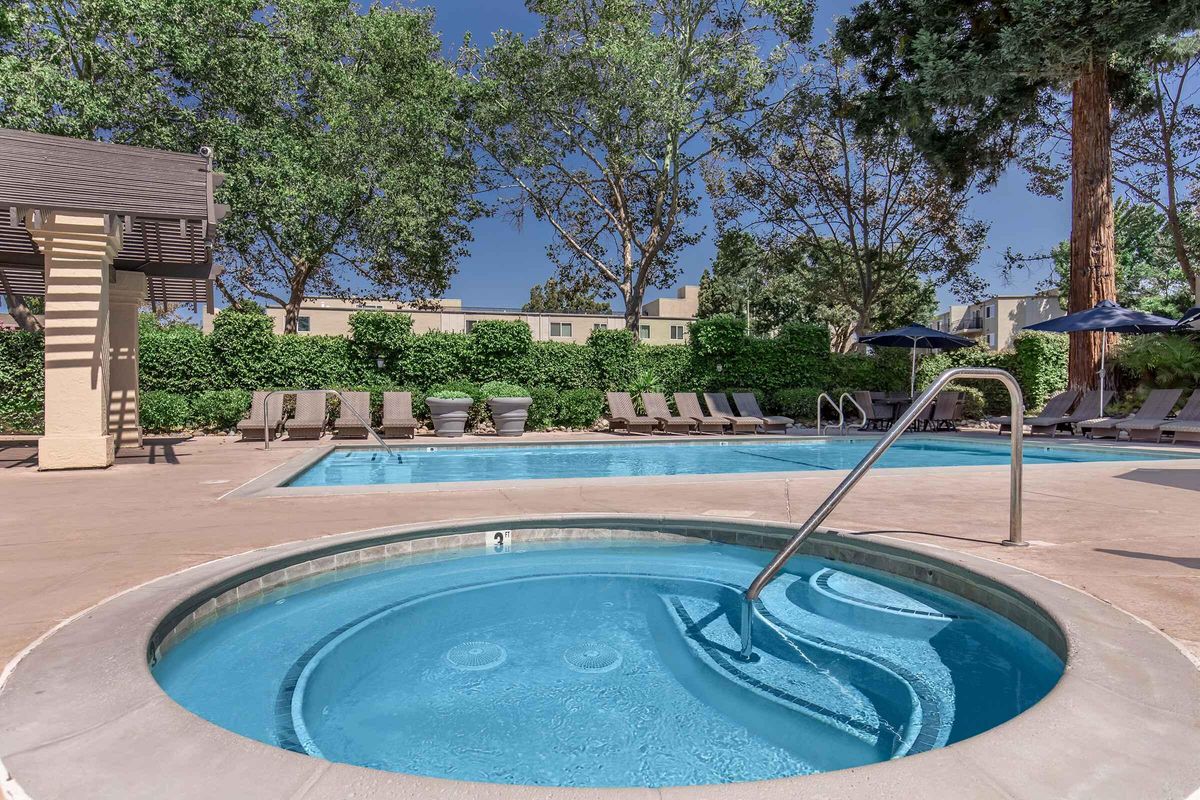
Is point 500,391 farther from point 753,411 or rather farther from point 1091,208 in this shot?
point 1091,208

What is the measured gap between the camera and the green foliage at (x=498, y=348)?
16.1 m

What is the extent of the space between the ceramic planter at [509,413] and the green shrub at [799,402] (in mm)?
7228

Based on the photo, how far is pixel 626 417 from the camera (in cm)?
1502

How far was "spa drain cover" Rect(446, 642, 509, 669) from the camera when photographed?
324 cm

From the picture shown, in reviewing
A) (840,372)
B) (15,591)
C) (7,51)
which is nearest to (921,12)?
(840,372)

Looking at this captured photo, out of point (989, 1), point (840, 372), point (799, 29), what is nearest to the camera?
point (989, 1)

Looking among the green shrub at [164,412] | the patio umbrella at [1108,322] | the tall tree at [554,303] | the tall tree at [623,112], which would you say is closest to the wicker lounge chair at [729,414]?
the tall tree at [623,112]

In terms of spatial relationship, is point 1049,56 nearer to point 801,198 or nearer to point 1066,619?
point 801,198

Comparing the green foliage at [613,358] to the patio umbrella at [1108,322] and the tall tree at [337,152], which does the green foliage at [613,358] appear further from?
the patio umbrella at [1108,322]

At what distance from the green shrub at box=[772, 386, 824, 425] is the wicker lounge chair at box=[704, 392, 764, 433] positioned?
1.67 m

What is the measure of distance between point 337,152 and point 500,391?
1105cm

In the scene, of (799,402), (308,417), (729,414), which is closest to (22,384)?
(308,417)

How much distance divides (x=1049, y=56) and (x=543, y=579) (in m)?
16.7

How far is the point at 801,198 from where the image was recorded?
77.5ft
